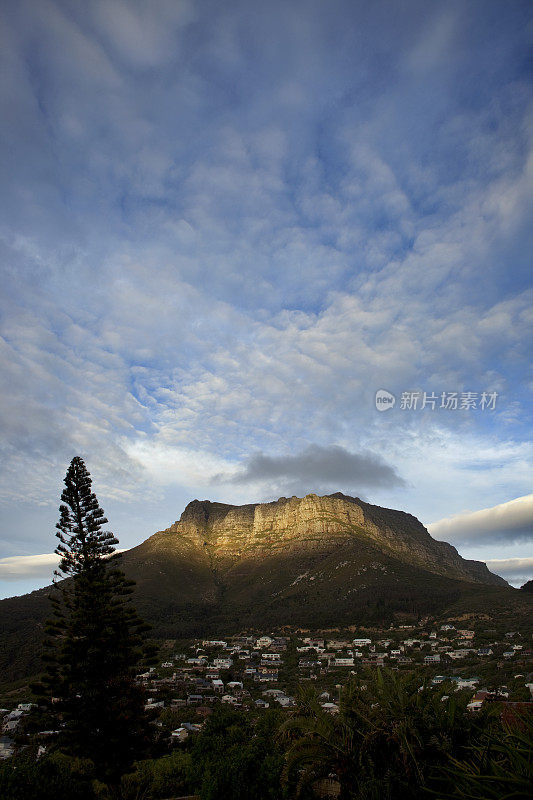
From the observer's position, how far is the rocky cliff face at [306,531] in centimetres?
12825

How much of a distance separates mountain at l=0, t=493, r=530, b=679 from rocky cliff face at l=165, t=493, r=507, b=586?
1.59ft

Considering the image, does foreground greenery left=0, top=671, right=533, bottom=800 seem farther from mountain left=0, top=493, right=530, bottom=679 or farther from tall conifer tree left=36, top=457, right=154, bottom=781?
mountain left=0, top=493, right=530, bottom=679

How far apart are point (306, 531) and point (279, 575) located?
3105 cm

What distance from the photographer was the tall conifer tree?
45.0 ft

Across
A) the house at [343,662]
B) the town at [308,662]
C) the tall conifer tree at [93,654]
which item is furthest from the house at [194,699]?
the tall conifer tree at [93,654]

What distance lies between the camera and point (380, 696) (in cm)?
812

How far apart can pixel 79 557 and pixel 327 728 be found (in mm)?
11397

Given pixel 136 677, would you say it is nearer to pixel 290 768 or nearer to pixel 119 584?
pixel 119 584

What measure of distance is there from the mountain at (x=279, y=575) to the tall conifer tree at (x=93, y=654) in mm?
36632

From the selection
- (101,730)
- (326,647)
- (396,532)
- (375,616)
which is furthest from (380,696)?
(396,532)

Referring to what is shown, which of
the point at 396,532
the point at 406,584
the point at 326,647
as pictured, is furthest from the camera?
the point at 396,532

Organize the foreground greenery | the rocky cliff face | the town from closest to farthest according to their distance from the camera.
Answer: the foreground greenery
the town
the rocky cliff face

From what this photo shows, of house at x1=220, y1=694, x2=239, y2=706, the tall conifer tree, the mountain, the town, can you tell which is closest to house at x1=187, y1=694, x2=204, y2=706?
the town

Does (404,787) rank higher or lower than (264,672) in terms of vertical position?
higher
